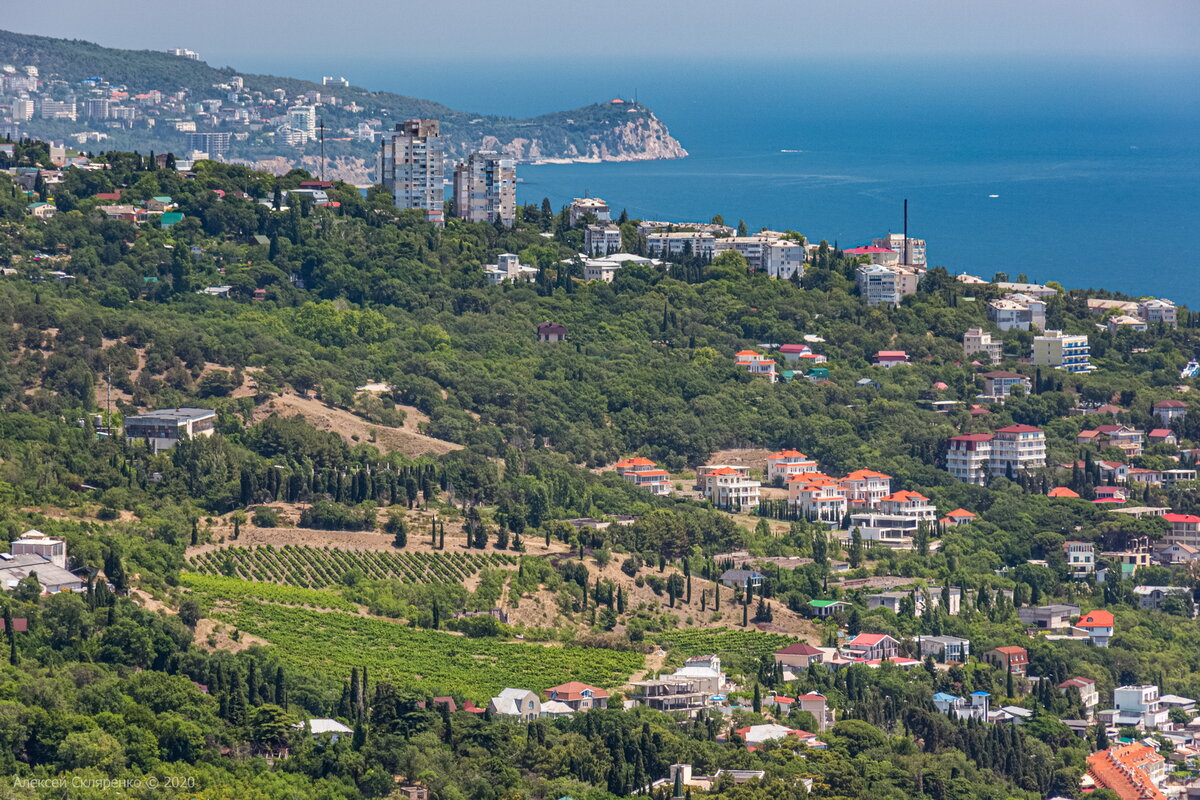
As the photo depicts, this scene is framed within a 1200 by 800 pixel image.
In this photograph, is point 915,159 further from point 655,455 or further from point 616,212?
point 655,455

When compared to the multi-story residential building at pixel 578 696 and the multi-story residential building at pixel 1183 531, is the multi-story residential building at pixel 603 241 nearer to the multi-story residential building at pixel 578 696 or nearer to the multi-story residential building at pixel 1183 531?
the multi-story residential building at pixel 1183 531

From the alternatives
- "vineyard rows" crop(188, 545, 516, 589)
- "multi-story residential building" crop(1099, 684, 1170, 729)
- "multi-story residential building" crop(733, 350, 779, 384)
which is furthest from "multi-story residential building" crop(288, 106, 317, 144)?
"multi-story residential building" crop(1099, 684, 1170, 729)

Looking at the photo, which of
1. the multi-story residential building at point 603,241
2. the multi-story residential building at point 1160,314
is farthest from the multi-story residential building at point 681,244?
the multi-story residential building at point 1160,314

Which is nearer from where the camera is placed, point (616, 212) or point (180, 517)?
point (180, 517)

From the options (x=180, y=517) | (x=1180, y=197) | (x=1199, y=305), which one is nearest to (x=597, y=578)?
(x=180, y=517)

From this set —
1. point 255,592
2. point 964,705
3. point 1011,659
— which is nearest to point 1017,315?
point 1011,659

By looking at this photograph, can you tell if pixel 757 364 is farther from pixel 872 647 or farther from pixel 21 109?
pixel 21 109
